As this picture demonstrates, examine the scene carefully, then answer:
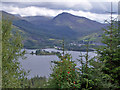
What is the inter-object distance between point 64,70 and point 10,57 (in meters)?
1.90

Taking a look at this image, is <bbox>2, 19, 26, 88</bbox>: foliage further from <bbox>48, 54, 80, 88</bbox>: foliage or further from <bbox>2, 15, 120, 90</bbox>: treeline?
<bbox>48, 54, 80, 88</bbox>: foliage

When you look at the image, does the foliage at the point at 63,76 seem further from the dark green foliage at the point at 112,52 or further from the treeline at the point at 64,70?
the dark green foliage at the point at 112,52

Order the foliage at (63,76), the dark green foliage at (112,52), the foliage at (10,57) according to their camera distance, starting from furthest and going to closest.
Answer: the dark green foliage at (112,52), the foliage at (10,57), the foliage at (63,76)

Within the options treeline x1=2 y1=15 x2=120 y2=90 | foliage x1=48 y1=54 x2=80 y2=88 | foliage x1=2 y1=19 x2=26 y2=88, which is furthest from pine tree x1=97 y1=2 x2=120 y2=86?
foliage x1=2 y1=19 x2=26 y2=88

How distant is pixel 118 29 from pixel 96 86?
3.06 meters

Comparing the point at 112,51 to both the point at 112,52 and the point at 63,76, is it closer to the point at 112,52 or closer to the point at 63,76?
the point at 112,52

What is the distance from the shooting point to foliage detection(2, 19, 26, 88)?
13.9 feet

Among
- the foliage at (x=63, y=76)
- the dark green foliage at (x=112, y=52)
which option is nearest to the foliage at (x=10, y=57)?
the foliage at (x=63, y=76)

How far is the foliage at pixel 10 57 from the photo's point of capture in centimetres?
423

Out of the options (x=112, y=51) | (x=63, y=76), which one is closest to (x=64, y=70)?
(x=63, y=76)

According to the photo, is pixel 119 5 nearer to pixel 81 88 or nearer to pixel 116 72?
pixel 116 72

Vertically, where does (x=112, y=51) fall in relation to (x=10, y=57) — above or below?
above

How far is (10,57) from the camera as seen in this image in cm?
454

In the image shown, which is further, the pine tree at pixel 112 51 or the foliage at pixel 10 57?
the pine tree at pixel 112 51
